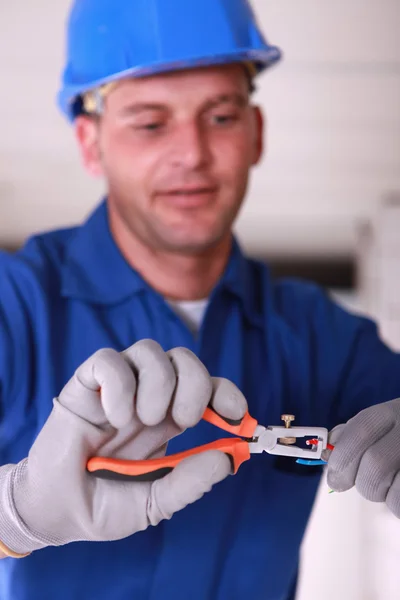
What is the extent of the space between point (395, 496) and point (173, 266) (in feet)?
1.65

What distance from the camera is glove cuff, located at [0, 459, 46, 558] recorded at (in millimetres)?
729

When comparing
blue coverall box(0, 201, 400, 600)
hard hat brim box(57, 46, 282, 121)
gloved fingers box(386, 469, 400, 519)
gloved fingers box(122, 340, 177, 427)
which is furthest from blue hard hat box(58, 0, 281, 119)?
gloved fingers box(386, 469, 400, 519)

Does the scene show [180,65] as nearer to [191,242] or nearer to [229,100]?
[229,100]

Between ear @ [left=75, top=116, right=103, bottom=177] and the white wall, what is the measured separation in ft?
2.05

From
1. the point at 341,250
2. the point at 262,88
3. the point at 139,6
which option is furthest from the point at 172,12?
the point at 341,250

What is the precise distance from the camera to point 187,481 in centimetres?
70

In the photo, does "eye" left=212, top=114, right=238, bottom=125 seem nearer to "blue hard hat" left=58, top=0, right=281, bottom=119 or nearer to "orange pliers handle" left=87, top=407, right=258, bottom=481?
"blue hard hat" left=58, top=0, right=281, bottom=119

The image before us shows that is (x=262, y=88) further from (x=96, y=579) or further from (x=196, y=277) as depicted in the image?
(x=96, y=579)

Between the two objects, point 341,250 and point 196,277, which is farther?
point 341,250

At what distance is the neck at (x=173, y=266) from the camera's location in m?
1.12

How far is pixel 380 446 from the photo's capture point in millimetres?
750

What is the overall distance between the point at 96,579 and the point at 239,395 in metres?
0.41

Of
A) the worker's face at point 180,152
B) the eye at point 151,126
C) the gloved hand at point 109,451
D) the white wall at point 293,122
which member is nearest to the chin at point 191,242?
the worker's face at point 180,152

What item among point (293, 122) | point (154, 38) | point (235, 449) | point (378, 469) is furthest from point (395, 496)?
point (293, 122)
